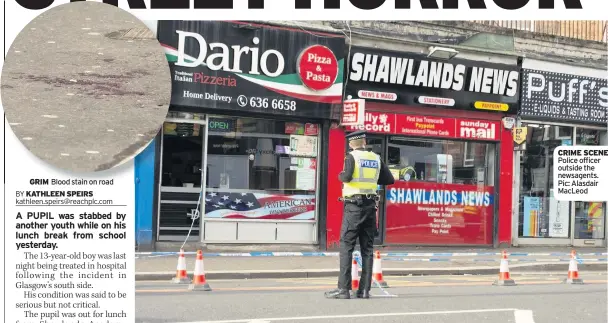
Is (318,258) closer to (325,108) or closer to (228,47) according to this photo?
(325,108)

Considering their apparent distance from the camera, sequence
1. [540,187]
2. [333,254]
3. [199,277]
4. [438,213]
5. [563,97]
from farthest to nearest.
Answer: [540,187], [563,97], [438,213], [333,254], [199,277]

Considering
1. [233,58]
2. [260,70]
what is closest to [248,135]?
[260,70]

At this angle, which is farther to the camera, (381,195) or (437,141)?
(437,141)

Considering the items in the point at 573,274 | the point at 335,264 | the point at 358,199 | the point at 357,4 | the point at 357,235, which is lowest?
the point at 335,264

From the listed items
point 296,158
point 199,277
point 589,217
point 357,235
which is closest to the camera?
point 357,235

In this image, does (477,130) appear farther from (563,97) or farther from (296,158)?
(296,158)

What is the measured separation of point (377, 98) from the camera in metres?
16.2

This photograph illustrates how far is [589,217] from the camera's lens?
19.1m

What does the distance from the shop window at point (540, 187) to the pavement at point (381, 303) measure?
7.10 metres

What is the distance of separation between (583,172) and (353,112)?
12.3 metres

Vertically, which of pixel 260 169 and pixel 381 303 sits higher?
pixel 260 169

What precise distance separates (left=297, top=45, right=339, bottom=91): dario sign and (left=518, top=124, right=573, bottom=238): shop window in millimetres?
5261

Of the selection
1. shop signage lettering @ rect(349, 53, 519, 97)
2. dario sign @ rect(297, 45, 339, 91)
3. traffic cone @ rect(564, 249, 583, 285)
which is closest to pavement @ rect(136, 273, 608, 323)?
traffic cone @ rect(564, 249, 583, 285)

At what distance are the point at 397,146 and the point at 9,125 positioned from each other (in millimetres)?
14773
